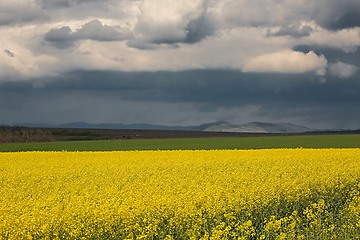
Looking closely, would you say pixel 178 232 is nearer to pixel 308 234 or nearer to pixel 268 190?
pixel 308 234

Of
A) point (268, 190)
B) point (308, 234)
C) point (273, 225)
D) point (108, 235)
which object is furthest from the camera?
point (268, 190)

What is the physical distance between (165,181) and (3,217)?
7416 millimetres

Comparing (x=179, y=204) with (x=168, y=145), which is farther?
(x=168, y=145)

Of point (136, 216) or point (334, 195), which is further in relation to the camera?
point (334, 195)

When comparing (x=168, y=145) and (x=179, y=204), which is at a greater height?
(x=168, y=145)

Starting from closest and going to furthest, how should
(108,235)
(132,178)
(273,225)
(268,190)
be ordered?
(273,225), (108,235), (268,190), (132,178)

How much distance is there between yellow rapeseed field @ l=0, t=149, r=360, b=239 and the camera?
476 inches

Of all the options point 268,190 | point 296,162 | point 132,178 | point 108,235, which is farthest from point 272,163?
point 108,235

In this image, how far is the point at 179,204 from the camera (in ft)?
45.0

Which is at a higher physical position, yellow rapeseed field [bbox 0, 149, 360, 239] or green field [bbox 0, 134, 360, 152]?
green field [bbox 0, 134, 360, 152]

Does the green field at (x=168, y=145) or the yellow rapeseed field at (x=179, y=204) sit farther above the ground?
the green field at (x=168, y=145)

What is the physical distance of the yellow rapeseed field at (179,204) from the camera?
12.1 metres

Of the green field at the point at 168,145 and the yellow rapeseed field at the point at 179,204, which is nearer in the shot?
the yellow rapeseed field at the point at 179,204

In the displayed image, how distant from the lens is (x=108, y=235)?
40.3 feet
